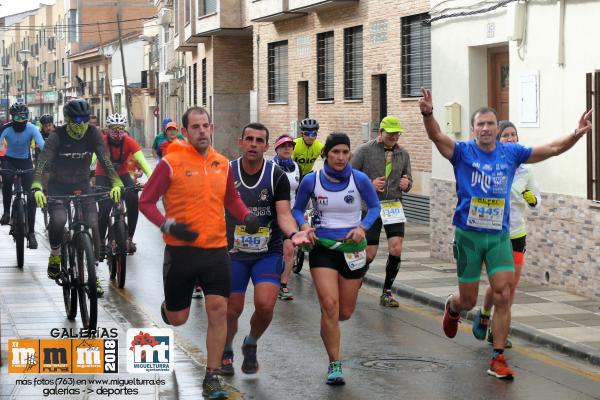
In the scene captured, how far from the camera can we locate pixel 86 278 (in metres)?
11.5

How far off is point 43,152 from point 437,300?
4.37 metres

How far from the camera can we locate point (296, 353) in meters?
10.4

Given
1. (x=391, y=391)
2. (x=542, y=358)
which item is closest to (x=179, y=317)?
(x=391, y=391)

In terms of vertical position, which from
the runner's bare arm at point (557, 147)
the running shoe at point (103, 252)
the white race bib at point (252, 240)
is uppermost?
the runner's bare arm at point (557, 147)

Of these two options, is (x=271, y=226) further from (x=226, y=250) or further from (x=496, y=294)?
(x=496, y=294)

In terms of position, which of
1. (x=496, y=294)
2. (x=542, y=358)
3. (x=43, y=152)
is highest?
(x=43, y=152)

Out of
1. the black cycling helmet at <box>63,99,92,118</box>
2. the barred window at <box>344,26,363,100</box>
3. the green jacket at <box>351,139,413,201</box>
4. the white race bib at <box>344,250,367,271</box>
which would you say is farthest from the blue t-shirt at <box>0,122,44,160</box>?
the barred window at <box>344,26,363,100</box>

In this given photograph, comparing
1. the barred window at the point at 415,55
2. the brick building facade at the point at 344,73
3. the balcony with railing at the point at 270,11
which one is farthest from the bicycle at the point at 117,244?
the balcony with railing at the point at 270,11

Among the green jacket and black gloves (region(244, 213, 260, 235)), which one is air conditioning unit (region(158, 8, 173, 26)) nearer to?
the green jacket

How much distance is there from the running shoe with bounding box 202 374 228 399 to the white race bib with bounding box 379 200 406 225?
201 inches

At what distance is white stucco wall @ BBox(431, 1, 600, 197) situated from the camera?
13.8 metres

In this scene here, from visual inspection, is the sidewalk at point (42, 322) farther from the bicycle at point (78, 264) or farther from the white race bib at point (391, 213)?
the white race bib at point (391, 213)

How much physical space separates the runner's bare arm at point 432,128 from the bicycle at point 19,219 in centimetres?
844

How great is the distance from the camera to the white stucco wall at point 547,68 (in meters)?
13.8
